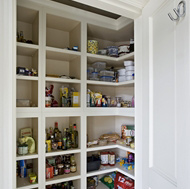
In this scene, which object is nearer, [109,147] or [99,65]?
[109,147]

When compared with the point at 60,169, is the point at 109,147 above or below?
above

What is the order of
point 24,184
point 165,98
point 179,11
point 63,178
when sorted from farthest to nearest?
1. point 63,178
2. point 24,184
3. point 165,98
4. point 179,11

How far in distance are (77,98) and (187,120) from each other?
130 centimetres

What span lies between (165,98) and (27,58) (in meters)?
1.56

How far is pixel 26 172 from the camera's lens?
1741mm

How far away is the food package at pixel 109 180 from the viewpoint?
214cm

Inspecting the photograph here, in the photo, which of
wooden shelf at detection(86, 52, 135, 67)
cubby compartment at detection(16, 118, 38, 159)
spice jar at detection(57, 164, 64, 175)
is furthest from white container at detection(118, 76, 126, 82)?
spice jar at detection(57, 164, 64, 175)

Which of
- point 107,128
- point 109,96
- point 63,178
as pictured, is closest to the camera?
point 63,178

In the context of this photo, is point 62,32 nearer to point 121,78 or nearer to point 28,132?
point 121,78

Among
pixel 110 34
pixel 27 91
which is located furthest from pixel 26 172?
pixel 110 34

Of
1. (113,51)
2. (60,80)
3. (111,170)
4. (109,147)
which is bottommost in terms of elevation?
(111,170)

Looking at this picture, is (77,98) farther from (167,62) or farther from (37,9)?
(167,62)

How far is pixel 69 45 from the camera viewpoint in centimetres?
212

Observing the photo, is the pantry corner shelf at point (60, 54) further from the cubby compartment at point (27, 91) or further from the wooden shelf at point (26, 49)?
the cubby compartment at point (27, 91)
